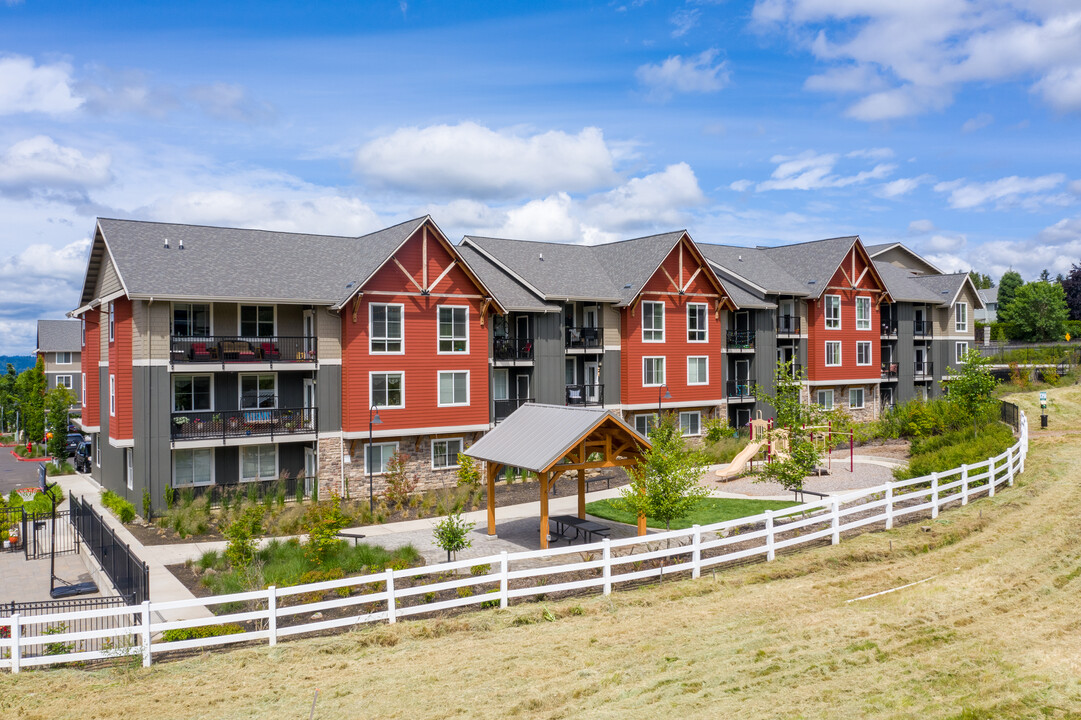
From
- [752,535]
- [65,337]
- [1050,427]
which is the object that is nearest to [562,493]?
[752,535]

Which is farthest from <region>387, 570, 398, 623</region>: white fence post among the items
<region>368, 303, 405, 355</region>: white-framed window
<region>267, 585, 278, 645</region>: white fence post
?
<region>368, 303, 405, 355</region>: white-framed window

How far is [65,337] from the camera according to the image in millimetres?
73938

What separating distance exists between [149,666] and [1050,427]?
4075cm

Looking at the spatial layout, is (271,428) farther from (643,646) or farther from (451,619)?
(643,646)

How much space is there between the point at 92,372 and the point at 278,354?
499 inches

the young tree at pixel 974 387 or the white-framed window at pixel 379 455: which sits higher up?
the young tree at pixel 974 387

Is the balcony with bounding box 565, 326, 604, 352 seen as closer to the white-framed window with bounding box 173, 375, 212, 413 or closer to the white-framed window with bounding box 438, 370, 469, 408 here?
the white-framed window with bounding box 438, 370, 469, 408

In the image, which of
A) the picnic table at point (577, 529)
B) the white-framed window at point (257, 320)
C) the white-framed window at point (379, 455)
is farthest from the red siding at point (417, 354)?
the picnic table at point (577, 529)

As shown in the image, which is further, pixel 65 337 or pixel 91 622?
pixel 65 337

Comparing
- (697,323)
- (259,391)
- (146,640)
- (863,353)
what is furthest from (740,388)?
(146,640)

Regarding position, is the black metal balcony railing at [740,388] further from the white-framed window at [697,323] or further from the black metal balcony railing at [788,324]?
the black metal balcony railing at [788,324]

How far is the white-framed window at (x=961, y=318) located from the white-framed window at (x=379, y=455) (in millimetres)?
45037

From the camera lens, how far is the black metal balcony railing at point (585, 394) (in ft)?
125

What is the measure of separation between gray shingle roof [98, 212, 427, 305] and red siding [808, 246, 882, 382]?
27.3 metres
